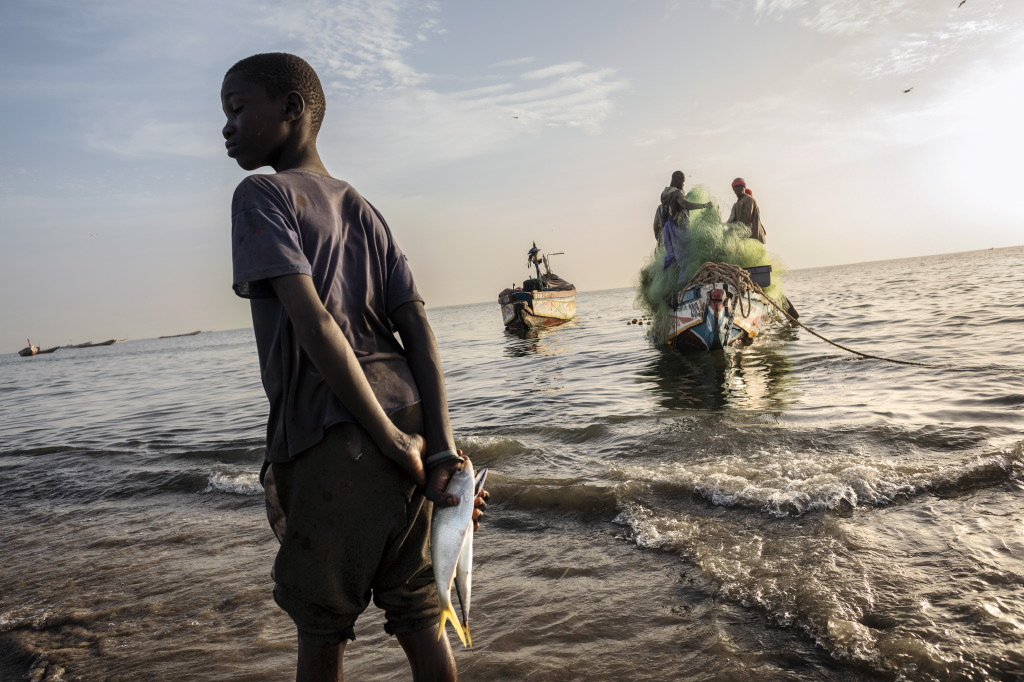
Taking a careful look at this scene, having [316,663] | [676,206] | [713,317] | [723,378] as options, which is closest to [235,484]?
[316,663]

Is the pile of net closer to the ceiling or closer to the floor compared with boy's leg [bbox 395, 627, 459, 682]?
closer to the ceiling

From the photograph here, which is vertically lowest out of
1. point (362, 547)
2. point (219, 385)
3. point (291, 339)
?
point (219, 385)

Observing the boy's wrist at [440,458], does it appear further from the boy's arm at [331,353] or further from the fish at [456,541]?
the boy's arm at [331,353]

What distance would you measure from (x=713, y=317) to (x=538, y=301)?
14539 mm

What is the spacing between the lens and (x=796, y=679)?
2.30m

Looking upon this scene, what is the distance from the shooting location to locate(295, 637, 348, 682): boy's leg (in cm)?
164

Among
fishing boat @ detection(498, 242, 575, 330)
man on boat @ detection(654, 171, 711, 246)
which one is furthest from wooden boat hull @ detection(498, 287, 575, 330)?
man on boat @ detection(654, 171, 711, 246)

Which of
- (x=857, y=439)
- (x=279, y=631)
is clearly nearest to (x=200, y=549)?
(x=279, y=631)

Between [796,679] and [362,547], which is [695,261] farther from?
[362,547]

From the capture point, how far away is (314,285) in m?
1.51

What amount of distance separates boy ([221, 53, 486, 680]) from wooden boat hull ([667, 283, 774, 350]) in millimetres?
11037

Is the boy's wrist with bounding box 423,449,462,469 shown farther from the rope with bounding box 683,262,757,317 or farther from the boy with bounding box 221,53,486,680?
the rope with bounding box 683,262,757,317

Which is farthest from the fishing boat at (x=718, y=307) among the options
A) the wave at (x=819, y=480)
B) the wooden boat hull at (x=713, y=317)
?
the wave at (x=819, y=480)

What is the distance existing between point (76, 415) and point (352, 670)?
12983mm
